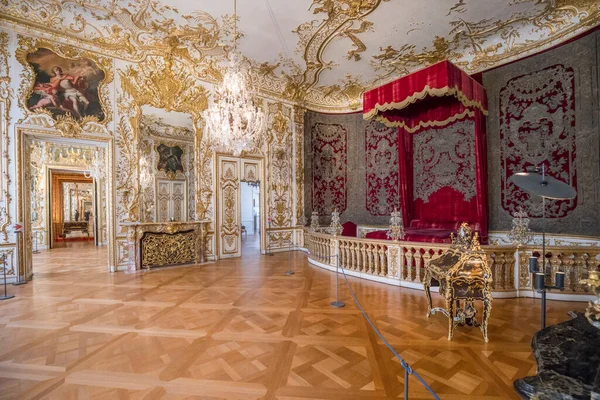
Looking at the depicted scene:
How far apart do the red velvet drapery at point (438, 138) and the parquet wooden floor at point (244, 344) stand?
2.98m

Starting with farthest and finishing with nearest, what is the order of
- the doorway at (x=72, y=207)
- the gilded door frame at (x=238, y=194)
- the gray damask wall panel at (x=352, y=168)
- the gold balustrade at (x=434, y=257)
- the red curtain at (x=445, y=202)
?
the doorway at (x=72, y=207) < the gray damask wall panel at (x=352, y=168) < the gilded door frame at (x=238, y=194) < the red curtain at (x=445, y=202) < the gold balustrade at (x=434, y=257)

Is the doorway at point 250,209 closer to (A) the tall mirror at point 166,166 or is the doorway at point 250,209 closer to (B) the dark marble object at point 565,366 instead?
(A) the tall mirror at point 166,166

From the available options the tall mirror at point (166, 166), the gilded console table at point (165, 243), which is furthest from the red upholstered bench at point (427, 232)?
the tall mirror at point (166, 166)

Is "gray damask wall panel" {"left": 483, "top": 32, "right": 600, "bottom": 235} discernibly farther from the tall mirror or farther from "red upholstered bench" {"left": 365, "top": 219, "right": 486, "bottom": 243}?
the tall mirror

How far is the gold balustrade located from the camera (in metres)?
4.07

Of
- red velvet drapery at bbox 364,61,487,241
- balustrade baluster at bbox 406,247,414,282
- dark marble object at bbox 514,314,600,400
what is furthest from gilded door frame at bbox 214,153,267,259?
dark marble object at bbox 514,314,600,400

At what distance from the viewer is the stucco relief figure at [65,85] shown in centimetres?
548

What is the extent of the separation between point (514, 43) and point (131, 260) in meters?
9.73

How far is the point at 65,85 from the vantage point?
572cm

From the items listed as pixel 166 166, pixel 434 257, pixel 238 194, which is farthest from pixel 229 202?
pixel 434 257

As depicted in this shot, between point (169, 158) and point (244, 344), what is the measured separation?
549 centimetres

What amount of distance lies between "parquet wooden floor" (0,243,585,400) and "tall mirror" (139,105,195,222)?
2317 millimetres

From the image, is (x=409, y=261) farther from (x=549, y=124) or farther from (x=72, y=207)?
(x=72, y=207)

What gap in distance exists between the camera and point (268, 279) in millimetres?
5352
